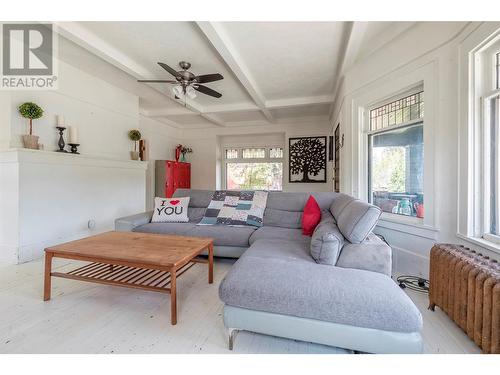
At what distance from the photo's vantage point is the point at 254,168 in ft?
21.2

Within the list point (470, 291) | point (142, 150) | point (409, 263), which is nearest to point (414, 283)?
point (409, 263)

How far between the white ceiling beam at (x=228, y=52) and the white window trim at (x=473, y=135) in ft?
7.05

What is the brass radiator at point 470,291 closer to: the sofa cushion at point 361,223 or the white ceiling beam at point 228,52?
the sofa cushion at point 361,223

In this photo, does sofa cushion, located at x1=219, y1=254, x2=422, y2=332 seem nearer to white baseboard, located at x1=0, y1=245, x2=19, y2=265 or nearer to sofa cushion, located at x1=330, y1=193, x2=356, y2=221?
sofa cushion, located at x1=330, y1=193, x2=356, y2=221

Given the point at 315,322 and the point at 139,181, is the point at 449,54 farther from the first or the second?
the point at 139,181

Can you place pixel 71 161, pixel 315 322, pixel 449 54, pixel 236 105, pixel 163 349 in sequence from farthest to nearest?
pixel 236 105 → pixel 71 161 → pixel 449 54 → pixel 163 349 → pixel 315 322

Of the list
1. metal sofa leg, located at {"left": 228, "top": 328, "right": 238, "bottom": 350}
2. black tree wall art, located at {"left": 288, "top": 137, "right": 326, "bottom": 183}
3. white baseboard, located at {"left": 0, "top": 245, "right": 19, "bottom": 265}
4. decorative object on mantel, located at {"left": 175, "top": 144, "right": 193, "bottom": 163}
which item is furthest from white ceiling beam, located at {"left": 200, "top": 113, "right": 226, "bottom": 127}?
metal sofa leg, located at {"left": 228, "top": 328, "right": 238, "bottom": 350}

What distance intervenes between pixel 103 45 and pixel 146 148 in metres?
2.09

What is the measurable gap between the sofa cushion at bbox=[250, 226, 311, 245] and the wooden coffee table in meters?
0.57

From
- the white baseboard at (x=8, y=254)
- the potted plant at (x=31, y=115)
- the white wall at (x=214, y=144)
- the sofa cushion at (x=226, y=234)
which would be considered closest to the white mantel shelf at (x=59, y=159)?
the potted plant at (x=31, y=115)

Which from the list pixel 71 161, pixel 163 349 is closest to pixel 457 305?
pixel 163 349

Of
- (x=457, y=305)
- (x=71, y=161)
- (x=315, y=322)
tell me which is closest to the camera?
(x=315, y=322)

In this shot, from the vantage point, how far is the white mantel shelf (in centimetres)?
257
